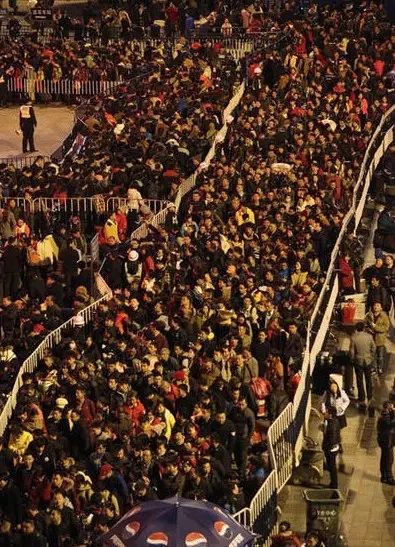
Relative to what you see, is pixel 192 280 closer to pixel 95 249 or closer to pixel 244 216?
pixel 244 216

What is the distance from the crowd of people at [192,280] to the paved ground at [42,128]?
2203 millimetres

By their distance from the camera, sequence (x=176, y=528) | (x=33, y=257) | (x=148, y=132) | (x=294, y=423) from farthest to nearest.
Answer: (x=148, y=132) < (x=33, y=257) < (x=294, y=423) < (x=176, y=528)

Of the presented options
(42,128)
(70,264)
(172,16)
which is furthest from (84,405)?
(172,16)

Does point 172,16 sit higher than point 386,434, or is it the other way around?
point 386,434

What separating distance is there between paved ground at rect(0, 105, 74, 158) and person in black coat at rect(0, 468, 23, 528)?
20804mm

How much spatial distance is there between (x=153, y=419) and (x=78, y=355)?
2300mm

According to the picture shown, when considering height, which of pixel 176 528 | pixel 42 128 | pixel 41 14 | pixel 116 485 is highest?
pixel 176 528

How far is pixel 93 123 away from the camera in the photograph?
143 ft

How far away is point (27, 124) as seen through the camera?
45.6m

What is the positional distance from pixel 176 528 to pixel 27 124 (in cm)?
2288

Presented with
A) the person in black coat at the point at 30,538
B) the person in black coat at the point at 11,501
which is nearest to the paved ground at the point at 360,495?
the person in black coat at the point at 11,501

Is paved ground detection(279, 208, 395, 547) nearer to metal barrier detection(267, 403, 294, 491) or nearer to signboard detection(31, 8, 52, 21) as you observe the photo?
metal barrier detection(267, 403, 294, 491)

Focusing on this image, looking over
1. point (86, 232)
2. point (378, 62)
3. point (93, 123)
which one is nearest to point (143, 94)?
point (93, 123)

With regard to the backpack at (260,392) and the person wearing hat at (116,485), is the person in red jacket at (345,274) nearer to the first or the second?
the backpack at (260,392)
